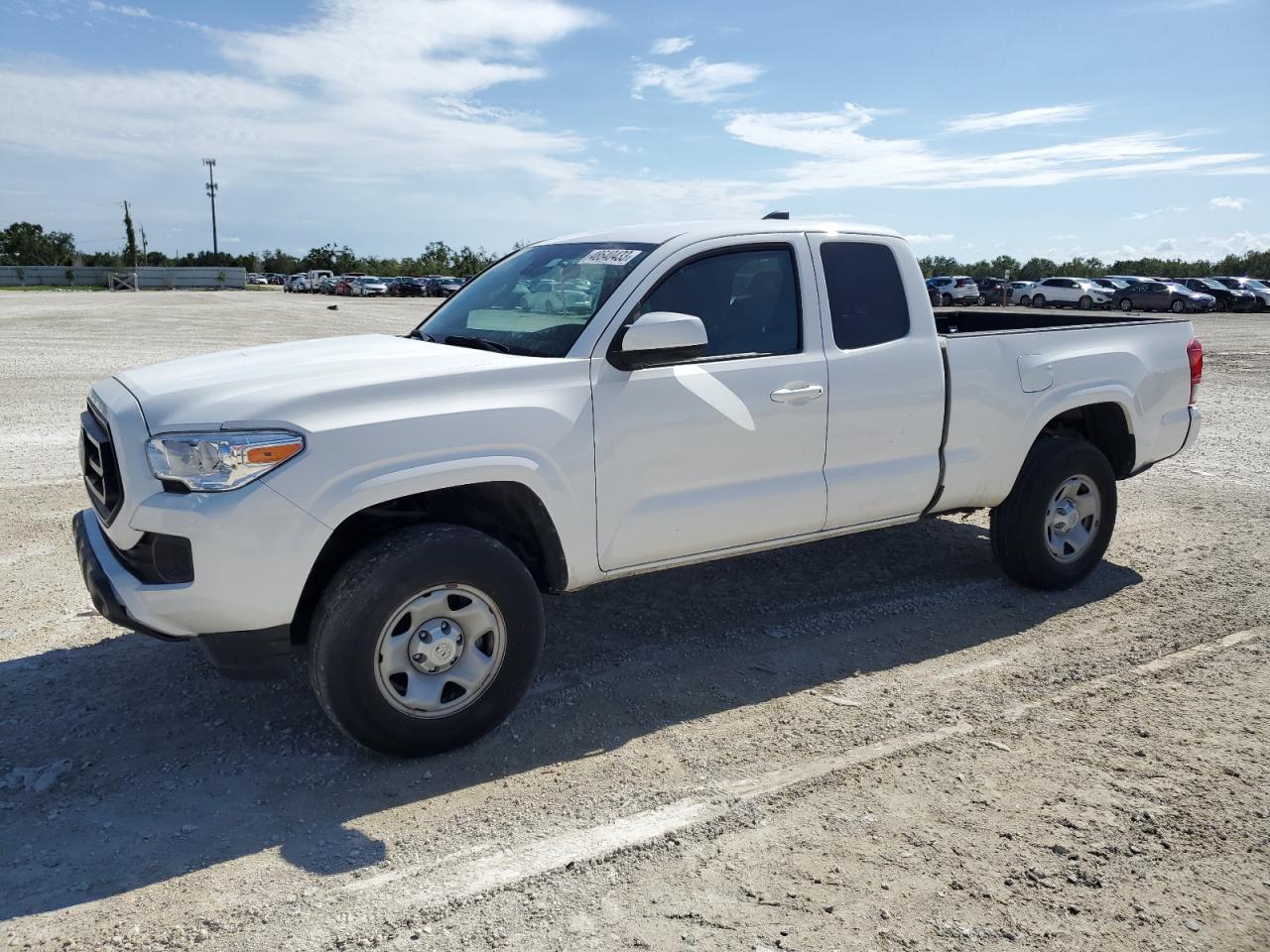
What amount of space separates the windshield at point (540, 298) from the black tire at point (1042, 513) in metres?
2.50

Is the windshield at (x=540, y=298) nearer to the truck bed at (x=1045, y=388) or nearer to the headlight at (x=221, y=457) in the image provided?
the headlight at (x=221, y=457)

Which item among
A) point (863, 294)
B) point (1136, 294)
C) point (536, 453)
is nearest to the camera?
point (536, 453)

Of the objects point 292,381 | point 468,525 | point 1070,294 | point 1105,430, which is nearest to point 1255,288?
point 1070,294

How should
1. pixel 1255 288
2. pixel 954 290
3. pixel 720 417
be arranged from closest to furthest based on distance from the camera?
pixel 720 417 < pixel 1255 288 < pixel 954 290

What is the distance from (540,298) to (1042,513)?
9.56 feet

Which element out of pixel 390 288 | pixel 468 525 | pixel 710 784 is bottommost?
pixel 710 784

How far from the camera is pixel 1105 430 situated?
19.5ft

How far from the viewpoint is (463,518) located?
4.10 m

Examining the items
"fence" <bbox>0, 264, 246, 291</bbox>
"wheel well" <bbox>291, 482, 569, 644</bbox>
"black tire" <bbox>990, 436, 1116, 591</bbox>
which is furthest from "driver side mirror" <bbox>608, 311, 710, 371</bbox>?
"fence" <bbox>0, 264, 246, 291</bbox>

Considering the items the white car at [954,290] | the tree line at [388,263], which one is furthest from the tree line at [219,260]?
the white car at [954,290]

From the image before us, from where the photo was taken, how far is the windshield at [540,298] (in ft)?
14.0

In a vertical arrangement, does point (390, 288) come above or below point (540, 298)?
above

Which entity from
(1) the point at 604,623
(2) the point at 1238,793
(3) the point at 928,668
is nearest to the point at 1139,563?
(3) the point at 928,668

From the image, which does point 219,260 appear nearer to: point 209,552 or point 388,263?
point 388,263
